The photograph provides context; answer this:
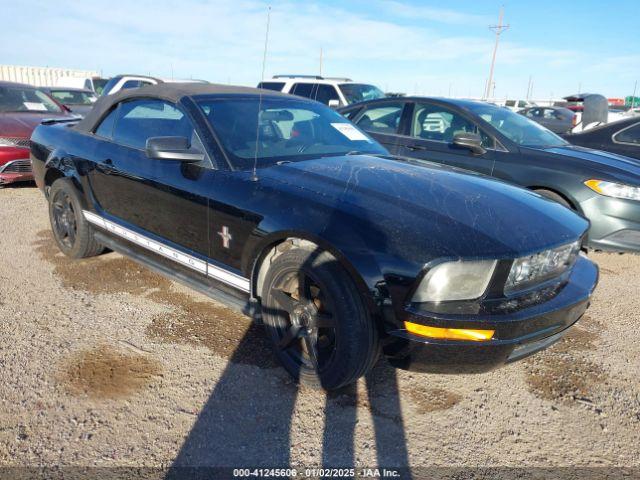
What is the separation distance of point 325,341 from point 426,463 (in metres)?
0.74

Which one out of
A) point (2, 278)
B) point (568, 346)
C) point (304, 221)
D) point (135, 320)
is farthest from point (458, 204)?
point (2, 278)

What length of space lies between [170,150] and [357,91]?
29.9ft

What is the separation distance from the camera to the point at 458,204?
→ 2475 millimetres

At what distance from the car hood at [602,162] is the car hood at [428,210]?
1.97m

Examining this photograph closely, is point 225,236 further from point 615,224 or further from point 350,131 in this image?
point 615,224

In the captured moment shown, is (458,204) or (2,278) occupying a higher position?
(458,204)

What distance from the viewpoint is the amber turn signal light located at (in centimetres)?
209

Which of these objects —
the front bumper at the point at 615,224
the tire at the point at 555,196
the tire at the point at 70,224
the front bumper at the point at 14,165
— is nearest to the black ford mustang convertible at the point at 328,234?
the tire at the point at 70,224

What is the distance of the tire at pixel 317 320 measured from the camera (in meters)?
2.23

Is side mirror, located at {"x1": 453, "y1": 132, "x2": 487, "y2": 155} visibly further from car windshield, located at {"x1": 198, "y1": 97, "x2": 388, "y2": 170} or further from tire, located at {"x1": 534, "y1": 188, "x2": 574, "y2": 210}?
car windshield, located at {"x1": 198, "y1": 97, "x2": 388, "y2": 170}

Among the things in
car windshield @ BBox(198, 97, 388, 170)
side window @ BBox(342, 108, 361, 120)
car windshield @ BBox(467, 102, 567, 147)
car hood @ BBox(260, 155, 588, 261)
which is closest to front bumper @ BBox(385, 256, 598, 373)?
car hood @ BBox(260, 155, 588, 261)

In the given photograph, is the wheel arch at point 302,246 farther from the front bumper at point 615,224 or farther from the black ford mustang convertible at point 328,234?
the front bumper at point 615,224

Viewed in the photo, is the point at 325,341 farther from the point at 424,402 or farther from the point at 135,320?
the point at 135,320

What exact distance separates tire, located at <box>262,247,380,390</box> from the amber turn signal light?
201 mm
